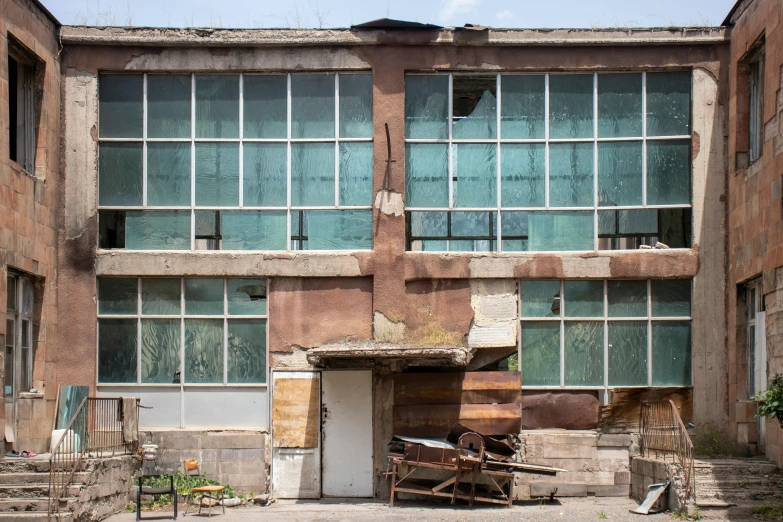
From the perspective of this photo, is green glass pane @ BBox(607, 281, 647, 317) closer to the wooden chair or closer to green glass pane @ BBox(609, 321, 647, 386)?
green glass pane @ BBox(609, 321, 647, 386)

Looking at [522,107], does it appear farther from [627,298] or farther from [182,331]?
[182,331]

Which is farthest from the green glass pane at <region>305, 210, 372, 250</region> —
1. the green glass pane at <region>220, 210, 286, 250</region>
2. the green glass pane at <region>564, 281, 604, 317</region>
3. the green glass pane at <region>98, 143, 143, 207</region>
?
the green glass pane at <region>564, 281, 604, 317</region>

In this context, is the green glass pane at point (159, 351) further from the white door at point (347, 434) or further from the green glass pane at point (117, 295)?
the white door at point (347, 434)

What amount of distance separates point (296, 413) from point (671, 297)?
7017 millimetres

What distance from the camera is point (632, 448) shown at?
17734 mm

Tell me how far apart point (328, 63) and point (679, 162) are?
21.7ft

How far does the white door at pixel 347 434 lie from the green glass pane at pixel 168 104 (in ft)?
17.4

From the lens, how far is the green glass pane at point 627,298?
18141 mm

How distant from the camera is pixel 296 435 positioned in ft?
58.9

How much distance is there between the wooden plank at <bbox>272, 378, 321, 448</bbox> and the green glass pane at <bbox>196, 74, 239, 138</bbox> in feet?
15.3

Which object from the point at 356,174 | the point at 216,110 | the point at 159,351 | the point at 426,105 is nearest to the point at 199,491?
the point at 159,351

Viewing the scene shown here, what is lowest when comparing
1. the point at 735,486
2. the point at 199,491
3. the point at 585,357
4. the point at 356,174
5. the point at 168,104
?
the point at 199,491

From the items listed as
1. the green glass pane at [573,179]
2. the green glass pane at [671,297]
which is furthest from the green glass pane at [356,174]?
the green glass pane at [671,297]

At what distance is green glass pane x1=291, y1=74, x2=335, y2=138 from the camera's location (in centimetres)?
1852
